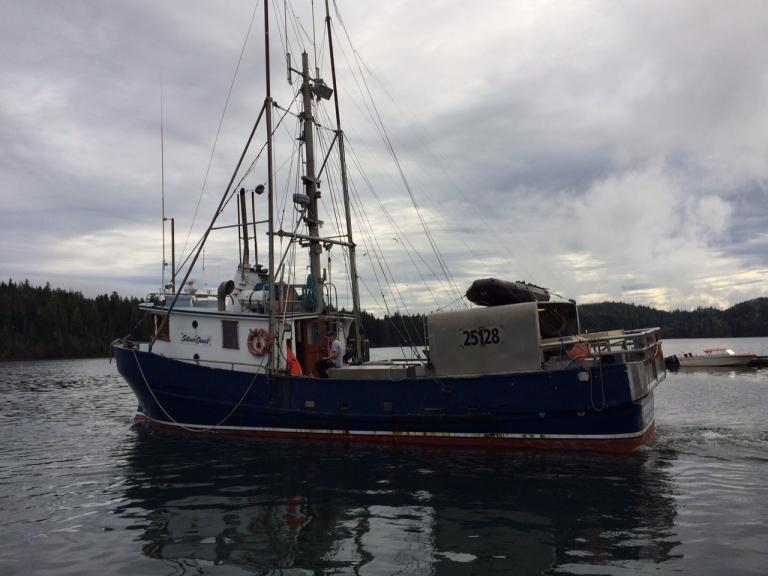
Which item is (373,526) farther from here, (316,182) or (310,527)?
(316,182)

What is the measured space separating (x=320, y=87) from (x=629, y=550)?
15079mm

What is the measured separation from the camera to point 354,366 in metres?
15.1

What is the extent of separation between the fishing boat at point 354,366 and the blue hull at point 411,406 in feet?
0.09

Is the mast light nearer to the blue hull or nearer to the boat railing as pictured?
the blue hull

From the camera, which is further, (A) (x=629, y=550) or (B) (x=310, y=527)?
(B) (x=310, y=527)

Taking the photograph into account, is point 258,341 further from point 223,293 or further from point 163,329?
point 163,329

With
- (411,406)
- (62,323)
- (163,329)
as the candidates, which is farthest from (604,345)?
(62,323)

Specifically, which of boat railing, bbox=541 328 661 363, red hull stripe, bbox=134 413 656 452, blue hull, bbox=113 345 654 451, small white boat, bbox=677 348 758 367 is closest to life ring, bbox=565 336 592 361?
boat railing, bbox=541 328 661 363

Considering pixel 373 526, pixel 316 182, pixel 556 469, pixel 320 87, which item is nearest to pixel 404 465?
pixel 556 469

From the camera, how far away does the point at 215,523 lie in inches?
330

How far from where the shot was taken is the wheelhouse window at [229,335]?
16041mm

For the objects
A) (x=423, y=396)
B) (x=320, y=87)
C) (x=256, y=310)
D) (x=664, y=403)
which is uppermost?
(x=320, y=87)

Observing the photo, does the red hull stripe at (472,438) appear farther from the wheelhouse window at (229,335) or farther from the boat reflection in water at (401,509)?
the wheelhouse window at (229,335)

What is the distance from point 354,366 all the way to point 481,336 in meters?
3.92
